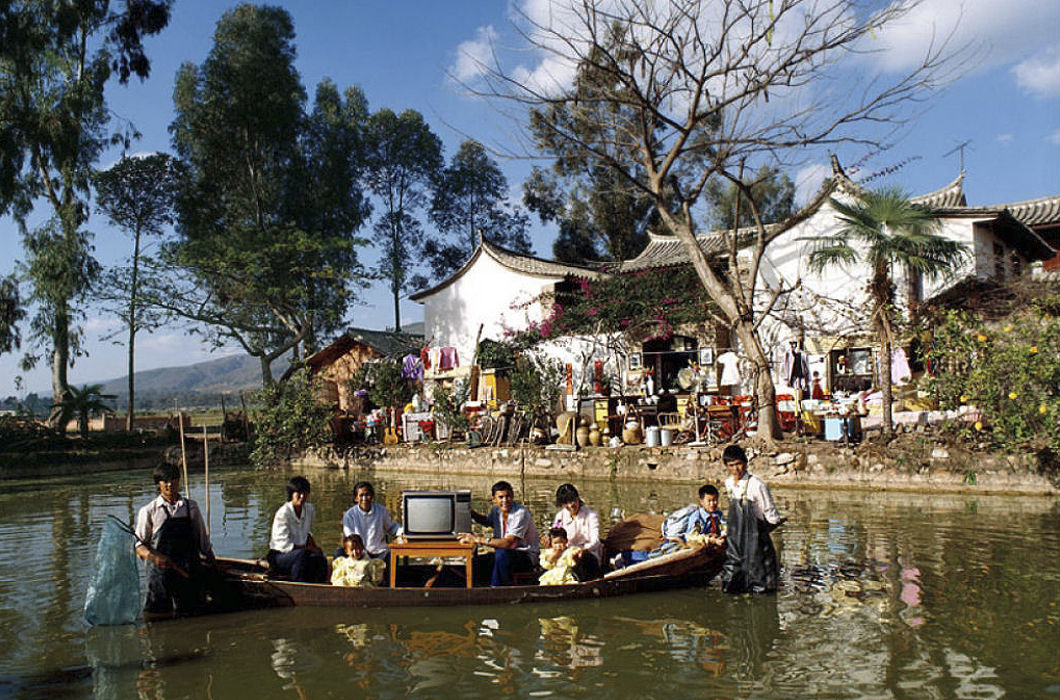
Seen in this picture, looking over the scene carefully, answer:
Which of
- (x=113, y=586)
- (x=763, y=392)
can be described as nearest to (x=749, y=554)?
(x=113, y=586)

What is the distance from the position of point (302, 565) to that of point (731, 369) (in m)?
12.4

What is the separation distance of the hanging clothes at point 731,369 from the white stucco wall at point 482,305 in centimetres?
676

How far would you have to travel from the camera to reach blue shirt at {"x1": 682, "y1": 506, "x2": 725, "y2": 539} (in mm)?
8328

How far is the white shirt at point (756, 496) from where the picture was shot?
752cm

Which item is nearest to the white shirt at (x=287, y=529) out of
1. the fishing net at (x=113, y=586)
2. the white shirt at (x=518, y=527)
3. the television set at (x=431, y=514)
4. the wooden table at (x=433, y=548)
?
the wooden table at (x=433, y=548)

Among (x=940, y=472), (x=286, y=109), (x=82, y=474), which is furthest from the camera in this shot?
(x=286, y=109)

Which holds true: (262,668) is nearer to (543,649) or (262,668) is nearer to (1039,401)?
(543,649)

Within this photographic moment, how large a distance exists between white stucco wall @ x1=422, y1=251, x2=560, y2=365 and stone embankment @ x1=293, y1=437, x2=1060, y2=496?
19.1 feet

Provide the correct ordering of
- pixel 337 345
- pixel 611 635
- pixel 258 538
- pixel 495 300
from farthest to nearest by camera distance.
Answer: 1. pixel 337 345
2. pixel 495 300
3. pixel 258 538
4. pixel 611 635

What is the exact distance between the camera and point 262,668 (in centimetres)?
617

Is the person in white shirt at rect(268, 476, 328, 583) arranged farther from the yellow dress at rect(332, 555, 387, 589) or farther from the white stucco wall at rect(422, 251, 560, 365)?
the white stucco wall at rect(422, 251, 560, 365)

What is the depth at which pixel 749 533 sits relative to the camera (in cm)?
760

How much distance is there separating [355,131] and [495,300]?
1260 centimetres

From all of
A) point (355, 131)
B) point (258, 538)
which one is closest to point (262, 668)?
point (258, 538)
